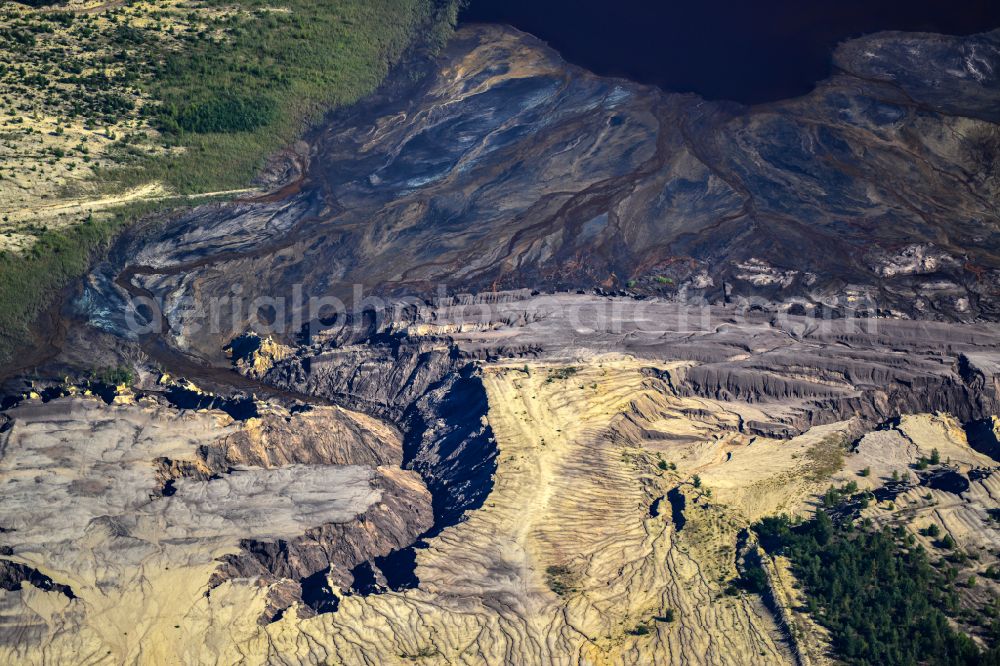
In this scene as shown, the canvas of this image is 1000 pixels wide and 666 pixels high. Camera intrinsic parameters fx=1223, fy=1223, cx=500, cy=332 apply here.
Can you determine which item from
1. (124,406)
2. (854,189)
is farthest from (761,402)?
(124,406)

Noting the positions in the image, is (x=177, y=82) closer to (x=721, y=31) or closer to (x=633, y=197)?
(x=633, y=197)

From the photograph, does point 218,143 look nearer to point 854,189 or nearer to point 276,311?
point 276,311

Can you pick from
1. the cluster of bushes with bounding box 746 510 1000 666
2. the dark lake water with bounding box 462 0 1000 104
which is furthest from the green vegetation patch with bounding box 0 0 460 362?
the cluster of bushes with bounding box 746 510 1000 666

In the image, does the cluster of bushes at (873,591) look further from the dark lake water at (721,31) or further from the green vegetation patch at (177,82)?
the green vegetation patch at (177,82)

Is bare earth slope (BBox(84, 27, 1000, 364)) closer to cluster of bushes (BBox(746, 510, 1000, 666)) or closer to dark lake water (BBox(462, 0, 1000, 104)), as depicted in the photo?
dark lake water (BBox(462, 0, 1000, 104))

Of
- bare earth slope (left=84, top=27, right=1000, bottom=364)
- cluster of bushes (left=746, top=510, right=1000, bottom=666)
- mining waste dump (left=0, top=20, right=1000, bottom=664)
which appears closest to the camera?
cluster of bushes (left=746, top=510, right=1000, bottom=666)

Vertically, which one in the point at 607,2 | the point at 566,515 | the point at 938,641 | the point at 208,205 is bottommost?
the point at 938,641
